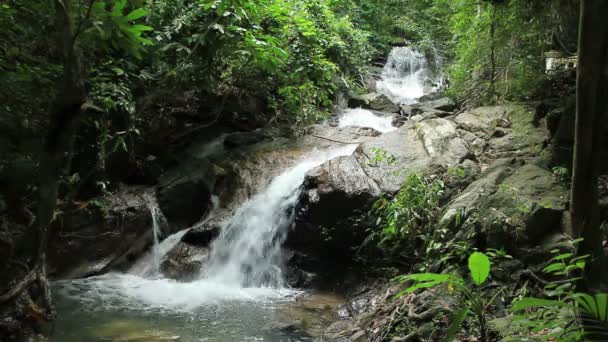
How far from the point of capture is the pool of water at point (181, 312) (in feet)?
16.4

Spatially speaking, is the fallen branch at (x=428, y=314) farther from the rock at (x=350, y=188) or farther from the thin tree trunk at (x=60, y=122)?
the thin tree trunk at (x=60, y=122)

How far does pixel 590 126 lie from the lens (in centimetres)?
254

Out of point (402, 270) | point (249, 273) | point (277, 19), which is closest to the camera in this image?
point (402, 270)

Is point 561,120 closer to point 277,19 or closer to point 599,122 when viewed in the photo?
point 599,122

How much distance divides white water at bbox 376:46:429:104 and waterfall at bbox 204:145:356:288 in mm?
8836

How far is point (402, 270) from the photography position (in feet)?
19.8

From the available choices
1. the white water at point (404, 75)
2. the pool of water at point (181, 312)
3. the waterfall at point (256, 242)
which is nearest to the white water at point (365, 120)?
the white water at point (404, 75)

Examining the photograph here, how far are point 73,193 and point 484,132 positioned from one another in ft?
22.6

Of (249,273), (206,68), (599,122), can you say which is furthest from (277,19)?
(599,122)

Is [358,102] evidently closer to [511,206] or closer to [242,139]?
[242,139]

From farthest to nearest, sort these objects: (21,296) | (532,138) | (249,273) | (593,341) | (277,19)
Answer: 1. (277,19)
2. (249,273)
3. (532,138)
4. (21,296)
5. (593,341)

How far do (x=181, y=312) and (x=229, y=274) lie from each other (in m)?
1.60

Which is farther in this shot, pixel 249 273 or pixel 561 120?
pixel 249 273

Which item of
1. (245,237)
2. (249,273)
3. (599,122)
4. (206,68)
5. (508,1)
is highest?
(508,1)
